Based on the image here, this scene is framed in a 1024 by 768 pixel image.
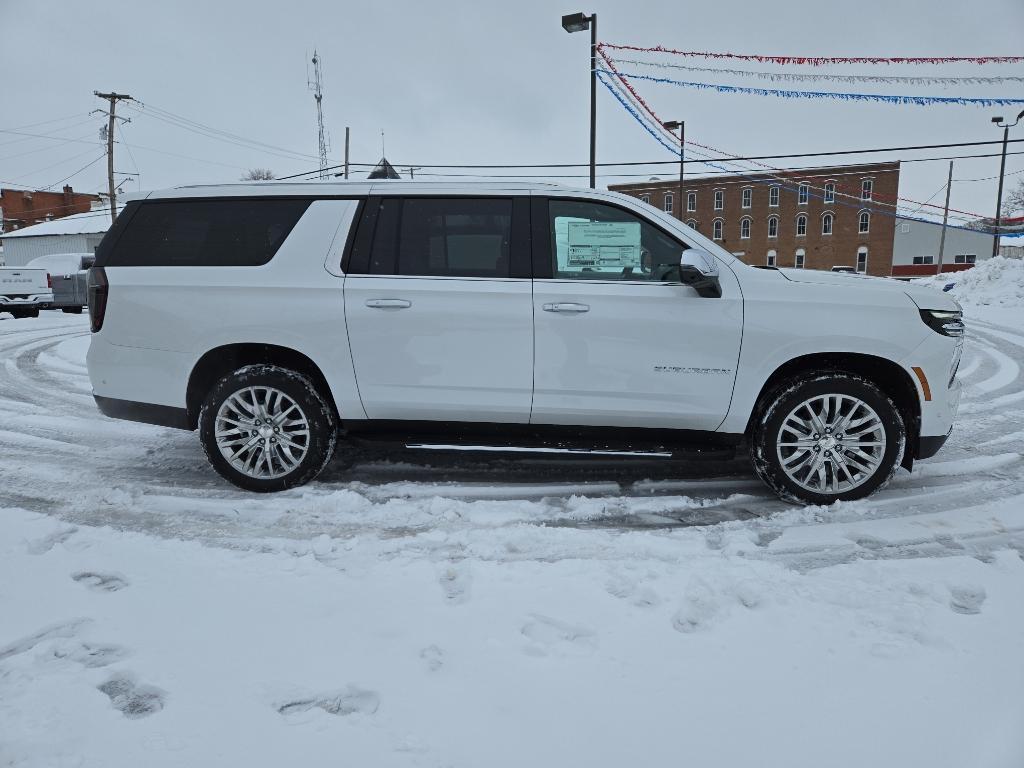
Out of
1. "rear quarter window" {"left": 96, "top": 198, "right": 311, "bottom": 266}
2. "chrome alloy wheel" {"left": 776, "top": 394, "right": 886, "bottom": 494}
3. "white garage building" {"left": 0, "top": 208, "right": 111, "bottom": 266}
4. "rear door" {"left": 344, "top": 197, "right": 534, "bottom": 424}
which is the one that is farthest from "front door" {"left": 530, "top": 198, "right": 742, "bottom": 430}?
"white garage building" {"left": 0, "top": 208, "right": 111, "bottom": 266}

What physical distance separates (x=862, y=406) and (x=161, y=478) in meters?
4.69

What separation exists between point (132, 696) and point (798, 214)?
59.1 m

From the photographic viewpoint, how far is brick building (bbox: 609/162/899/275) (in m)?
50.1

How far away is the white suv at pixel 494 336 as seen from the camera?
3729 millimetres

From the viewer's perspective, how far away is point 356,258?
13.0 feet

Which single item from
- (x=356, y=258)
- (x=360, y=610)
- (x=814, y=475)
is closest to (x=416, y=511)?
(x=360, y=610)

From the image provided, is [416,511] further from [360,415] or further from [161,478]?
[161,478]

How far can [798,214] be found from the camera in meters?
53.0

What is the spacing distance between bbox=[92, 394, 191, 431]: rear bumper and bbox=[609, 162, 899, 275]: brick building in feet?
162

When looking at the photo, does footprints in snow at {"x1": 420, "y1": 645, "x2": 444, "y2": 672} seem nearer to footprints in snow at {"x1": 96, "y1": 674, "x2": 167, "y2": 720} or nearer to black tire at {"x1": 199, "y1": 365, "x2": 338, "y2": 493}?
footprints in snow at {"x1": 96, "y1": 674, "x2": 167, "y2": 720}

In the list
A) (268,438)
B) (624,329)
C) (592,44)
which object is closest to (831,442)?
(624,329)

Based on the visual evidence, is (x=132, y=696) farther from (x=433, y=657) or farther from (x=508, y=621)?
(x=508, y=621)

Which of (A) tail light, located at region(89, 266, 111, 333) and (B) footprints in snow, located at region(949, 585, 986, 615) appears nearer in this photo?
(B) footprints in snow, located at region(949, 585, 986, 615)

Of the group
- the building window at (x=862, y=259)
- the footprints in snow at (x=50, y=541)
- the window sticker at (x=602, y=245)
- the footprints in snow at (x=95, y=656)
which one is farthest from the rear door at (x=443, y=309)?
the building window at (x=862, y=259)
